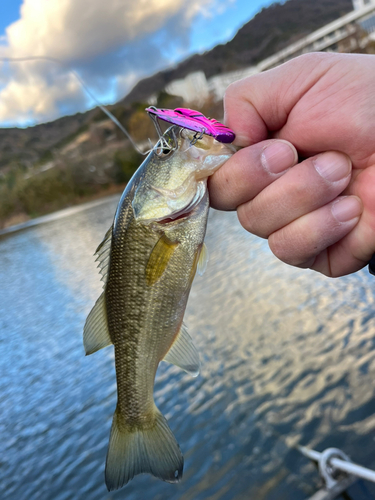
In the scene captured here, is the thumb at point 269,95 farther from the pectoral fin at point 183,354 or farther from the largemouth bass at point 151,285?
the pectoral fin at point 183,354

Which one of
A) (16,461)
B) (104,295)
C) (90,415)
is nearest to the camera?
(104,295)

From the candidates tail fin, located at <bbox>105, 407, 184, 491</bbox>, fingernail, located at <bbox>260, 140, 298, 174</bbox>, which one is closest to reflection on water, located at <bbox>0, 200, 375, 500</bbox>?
tail fin, located at <bbox>105, 407, 184, 491</bbox>

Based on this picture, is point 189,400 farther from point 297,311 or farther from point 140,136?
point 140,136

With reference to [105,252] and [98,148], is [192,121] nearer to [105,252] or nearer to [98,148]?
[105,252]

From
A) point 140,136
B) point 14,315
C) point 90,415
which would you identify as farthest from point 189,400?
point 140,136

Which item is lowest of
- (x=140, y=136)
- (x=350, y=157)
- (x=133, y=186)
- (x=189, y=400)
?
(x=189, y=400)

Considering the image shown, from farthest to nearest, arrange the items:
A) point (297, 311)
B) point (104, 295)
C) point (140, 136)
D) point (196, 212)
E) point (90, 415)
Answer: point (140, 136) < point (297, 311) < point (90, 415) < point (104, 295) < point (196, 212)
